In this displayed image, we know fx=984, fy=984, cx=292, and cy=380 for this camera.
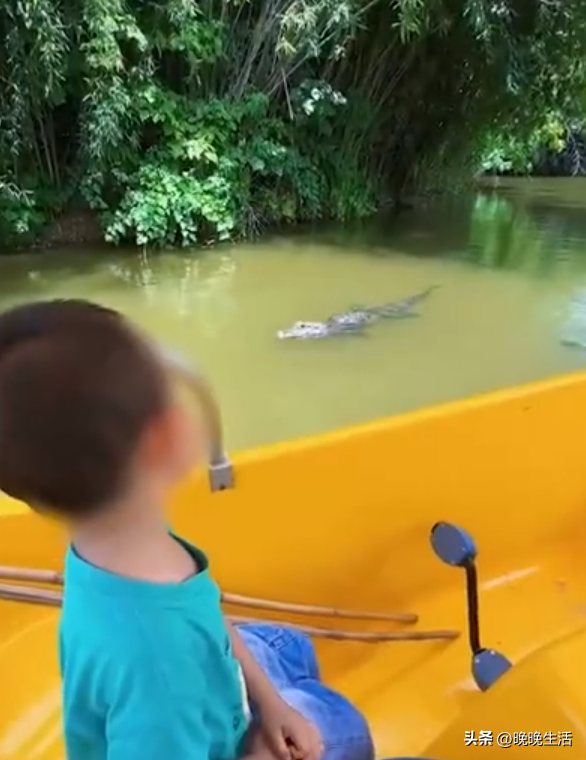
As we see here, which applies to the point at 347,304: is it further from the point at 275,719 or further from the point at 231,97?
the point at 275,719

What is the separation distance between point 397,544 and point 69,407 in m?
1.11

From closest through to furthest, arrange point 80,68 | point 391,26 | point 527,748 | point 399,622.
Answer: point 527,748
point 399,622
point 80,68
point 391,26

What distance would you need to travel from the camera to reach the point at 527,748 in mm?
992

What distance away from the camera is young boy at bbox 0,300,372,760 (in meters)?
0.61

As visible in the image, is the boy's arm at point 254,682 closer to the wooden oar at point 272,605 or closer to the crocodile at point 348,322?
the wooden oar at point 272,605

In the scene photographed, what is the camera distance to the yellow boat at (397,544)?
1.30 meters

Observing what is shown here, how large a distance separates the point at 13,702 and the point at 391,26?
25.6 ft

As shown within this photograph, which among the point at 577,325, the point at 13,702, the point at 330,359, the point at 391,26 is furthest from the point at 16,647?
the point at 391,26

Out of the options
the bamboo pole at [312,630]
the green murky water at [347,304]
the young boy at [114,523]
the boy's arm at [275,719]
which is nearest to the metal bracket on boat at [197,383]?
the young boy at [114,523]

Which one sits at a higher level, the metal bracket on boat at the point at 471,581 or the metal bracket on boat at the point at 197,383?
the metal bracket on boat at the point at 197,383

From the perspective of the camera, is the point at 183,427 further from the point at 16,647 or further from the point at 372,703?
the point at 372,703

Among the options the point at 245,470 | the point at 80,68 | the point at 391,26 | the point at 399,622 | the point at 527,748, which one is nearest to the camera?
the point at 527,748

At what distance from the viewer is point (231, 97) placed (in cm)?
820

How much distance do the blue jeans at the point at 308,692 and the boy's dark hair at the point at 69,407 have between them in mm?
440
